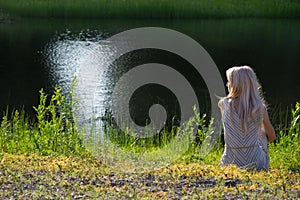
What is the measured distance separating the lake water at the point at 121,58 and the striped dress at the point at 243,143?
7694 millimetres

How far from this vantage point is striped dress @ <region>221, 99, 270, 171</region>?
6941 millimetres

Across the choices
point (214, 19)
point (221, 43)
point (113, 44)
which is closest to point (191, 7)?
point (214, 19)

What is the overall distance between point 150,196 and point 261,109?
6.33 ft

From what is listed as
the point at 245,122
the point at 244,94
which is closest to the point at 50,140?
the point at 245,122

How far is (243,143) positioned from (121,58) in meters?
16.6

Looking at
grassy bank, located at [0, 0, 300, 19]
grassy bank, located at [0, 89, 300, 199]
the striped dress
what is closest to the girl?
the striped dress

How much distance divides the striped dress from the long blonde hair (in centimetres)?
9

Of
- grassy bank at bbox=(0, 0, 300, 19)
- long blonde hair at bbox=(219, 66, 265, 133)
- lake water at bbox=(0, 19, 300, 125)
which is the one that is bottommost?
lake water at bbox=(0, 19, 300, 125)

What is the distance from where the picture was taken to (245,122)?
6.86 m

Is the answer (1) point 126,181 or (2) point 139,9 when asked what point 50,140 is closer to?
(1) point 126,181

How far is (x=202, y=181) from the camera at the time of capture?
608 cm

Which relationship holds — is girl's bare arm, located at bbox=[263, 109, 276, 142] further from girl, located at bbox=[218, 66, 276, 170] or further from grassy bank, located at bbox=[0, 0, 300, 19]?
grassy bank, located at bbox=[0, 0, 300, 19]

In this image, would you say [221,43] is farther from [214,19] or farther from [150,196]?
[150,196]

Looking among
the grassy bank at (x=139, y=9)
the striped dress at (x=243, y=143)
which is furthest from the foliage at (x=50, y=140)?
the grassy bank at (x=139, y=9)
